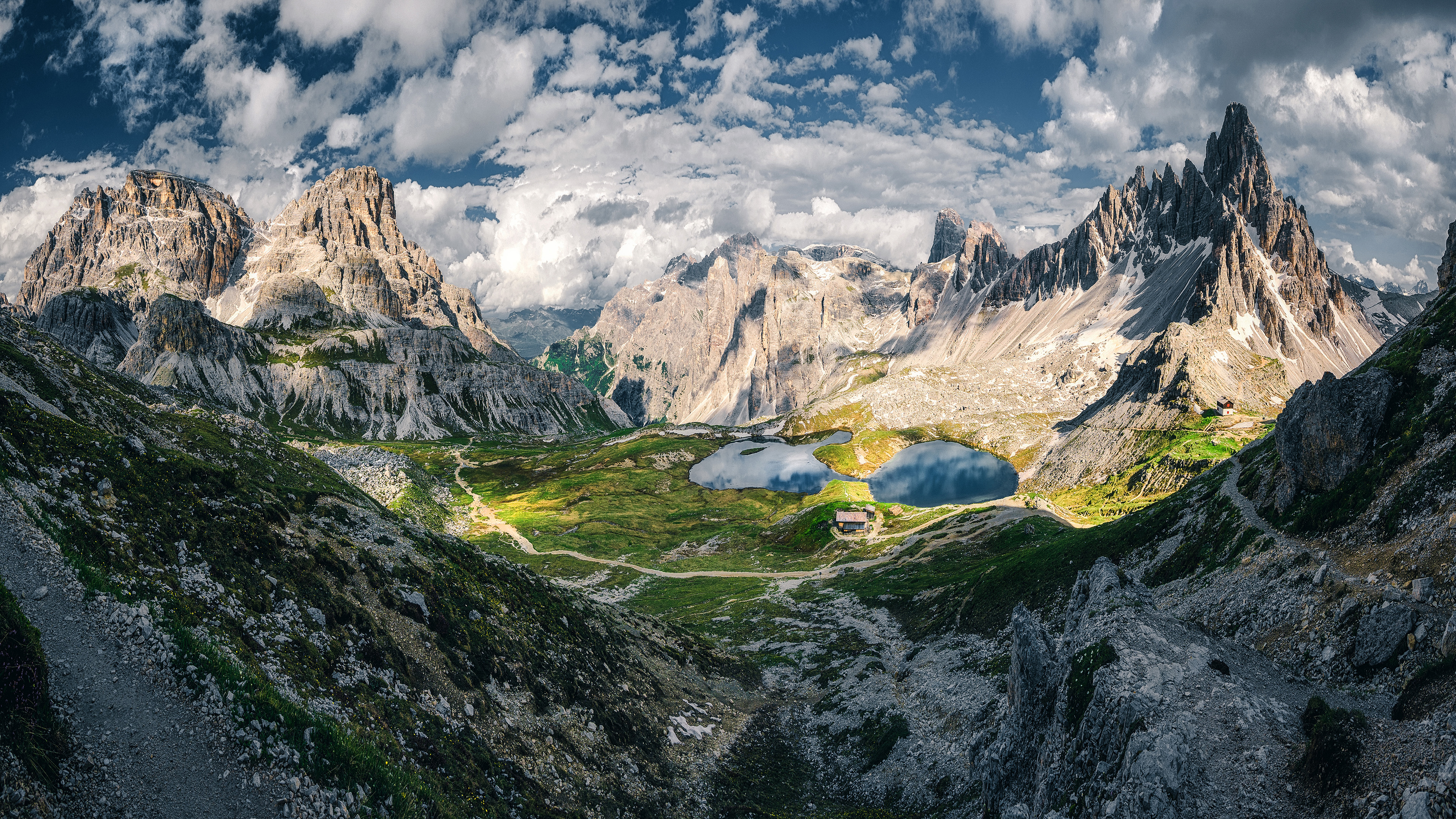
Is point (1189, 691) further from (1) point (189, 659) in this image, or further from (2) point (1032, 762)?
(1) point (189, 659)

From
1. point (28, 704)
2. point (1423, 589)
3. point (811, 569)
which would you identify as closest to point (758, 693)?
point (1423, 589)

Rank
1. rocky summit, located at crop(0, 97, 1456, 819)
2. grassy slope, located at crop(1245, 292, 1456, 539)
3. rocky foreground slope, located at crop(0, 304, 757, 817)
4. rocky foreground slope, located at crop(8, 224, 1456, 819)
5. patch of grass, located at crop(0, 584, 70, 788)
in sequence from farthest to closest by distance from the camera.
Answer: grassy slope, located at crop(1245, 292, 1456, 539)
rocky foreground slope, located at crop(8, 224, 1456, 819)
rocky summit, located at crop(0, 97, 1456, 819)
rocky foreground slope, located at crop(0, 304, 757, 817)
patch of grass, located at crop(0, 584, 70, 788)

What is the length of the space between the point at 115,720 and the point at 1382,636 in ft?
145

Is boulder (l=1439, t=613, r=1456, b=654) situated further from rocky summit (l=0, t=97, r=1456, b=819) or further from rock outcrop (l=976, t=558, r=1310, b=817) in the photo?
rock outcrop (l=976, t=558, r=1310, b=817)

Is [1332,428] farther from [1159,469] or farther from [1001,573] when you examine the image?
[1159,469]

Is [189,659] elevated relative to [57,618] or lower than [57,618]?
lower

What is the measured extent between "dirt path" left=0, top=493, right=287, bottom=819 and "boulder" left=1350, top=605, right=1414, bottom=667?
40.0 m

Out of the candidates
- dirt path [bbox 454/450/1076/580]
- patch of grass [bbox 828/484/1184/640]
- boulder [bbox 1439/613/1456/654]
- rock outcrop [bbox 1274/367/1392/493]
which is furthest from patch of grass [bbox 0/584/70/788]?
dirt path [bbox 454/450/1076/580]

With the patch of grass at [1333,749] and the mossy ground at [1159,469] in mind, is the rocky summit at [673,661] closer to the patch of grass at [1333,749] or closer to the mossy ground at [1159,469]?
the patch of grass at [1333,749]

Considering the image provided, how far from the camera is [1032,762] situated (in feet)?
101

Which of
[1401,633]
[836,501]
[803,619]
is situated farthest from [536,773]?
[836,501]

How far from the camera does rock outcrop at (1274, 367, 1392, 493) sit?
39.8 meters

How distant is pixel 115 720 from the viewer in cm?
1716

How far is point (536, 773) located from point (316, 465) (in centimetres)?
6152
